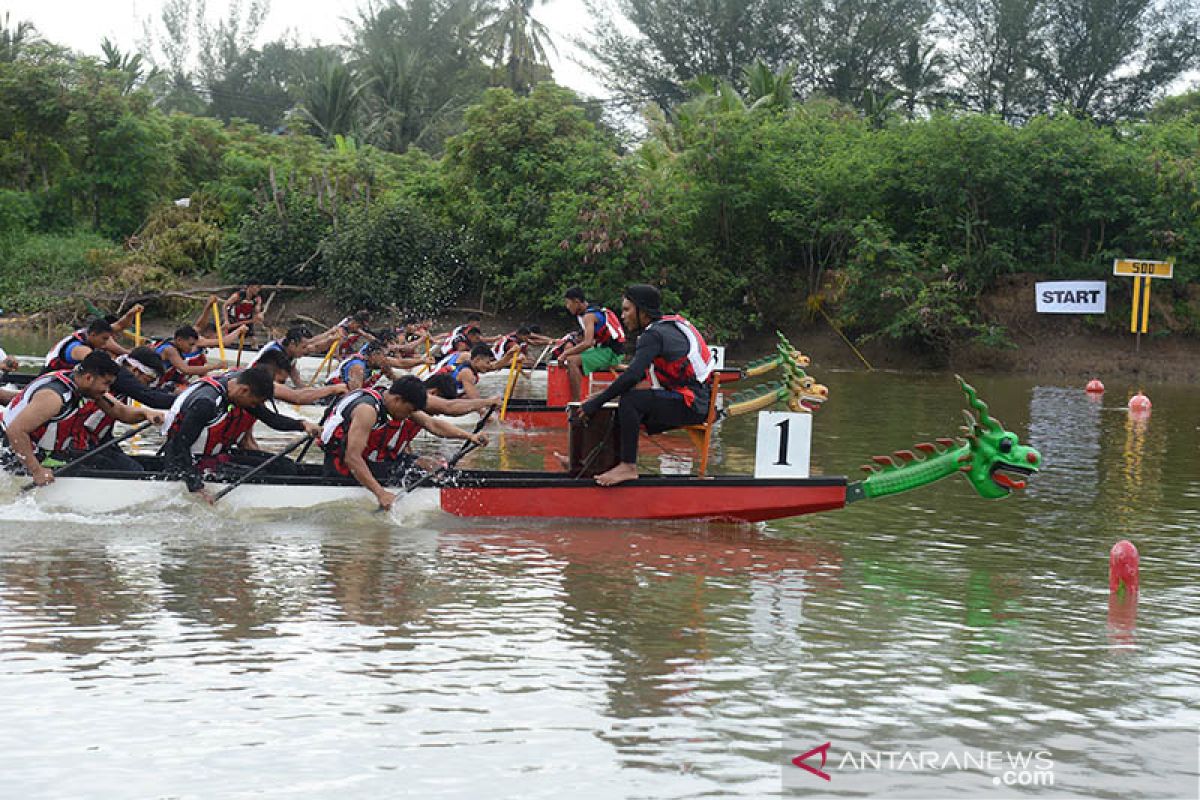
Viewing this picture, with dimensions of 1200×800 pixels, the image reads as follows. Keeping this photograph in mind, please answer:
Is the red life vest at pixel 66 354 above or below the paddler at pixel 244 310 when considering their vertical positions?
below

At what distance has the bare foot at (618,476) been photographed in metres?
10.1

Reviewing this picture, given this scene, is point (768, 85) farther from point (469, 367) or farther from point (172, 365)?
point (172, 365)

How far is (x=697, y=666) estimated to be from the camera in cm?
664

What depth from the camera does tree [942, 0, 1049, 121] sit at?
45.8m

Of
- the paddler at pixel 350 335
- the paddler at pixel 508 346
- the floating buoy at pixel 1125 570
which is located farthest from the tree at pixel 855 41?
the floating buoy at pixel 1125 570

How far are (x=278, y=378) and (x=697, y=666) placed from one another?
580 cm

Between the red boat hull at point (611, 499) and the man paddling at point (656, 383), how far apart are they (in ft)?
0.57

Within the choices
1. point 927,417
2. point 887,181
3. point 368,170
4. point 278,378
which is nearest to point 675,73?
point 368,170

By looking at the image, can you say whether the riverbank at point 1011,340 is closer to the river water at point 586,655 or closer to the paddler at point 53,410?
the river water at point 586,655

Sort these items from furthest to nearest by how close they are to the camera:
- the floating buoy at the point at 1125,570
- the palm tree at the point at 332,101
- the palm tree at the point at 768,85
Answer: the palm tree at the point at 332,101 → the palm tree at the point at 768,85 → the floating buoy at the point at 1125,570

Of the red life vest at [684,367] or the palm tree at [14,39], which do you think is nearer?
the red life vest at [684,367]

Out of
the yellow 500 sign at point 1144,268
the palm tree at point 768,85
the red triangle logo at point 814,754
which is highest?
the palm tree at point 768,85

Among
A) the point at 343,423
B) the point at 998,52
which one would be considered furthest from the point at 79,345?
the point at 998,52

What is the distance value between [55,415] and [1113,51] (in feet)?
142
